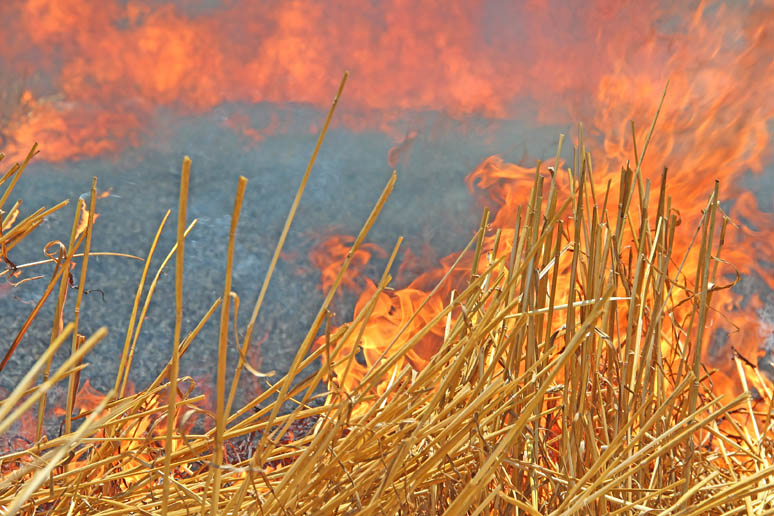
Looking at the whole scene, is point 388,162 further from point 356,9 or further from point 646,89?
point 646,89

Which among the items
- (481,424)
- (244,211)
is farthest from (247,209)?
(481,424)

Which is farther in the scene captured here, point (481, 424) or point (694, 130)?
point (694, 130)

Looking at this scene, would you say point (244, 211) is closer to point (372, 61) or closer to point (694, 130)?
point (372, 61)

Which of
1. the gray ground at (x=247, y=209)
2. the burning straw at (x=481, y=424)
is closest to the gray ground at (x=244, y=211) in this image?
the gray ground at (x=247, y=209)

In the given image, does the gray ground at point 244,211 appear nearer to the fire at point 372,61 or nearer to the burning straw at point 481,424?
the fire at point 372,61

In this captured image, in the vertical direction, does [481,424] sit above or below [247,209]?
below

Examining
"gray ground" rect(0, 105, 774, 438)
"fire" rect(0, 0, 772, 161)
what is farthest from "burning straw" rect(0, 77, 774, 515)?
"fire" rect(0, 0, 772, 161)

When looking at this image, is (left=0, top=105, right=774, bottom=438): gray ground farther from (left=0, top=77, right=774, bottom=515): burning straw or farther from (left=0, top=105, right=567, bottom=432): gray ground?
(left=0, top=77, right=774, bottom=515): burning straw

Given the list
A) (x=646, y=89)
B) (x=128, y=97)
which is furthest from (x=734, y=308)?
(x=128, y=97)

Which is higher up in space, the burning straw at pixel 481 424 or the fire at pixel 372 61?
the fire at pixel 372 61

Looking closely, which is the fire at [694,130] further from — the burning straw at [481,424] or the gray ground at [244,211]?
the burning straw at [481,424]

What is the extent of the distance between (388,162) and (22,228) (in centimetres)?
138

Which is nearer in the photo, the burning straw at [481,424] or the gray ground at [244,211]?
the burning straw at [481,424]

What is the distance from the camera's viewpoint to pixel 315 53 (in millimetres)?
1758
